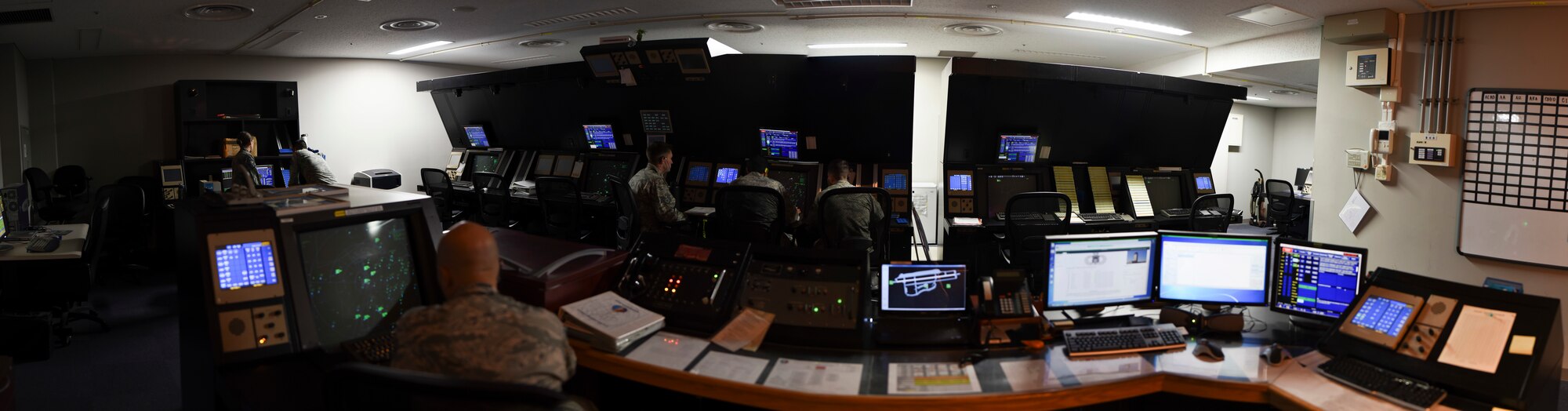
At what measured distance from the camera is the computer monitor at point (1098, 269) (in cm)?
280

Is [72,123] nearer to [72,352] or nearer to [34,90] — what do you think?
[34,90]

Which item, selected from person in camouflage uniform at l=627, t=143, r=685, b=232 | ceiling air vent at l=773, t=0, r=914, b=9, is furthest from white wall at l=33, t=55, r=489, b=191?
ceiling air vent at l=773, t=0, r=914, b=9

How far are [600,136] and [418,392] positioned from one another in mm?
6833

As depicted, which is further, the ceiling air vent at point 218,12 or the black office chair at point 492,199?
the black office chair at point 492,199

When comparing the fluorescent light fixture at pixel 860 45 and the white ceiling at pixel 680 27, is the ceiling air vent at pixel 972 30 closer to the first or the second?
the white ceiling at pixel 680 27

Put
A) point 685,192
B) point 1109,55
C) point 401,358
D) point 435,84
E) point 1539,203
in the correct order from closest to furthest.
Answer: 1. point 401,358
2. point 1539,203
3. point 685,192
4. point 1109,55
5. point 435,84

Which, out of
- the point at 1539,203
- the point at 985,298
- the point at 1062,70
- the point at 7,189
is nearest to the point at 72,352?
the point at 7,189

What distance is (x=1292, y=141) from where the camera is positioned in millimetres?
12703

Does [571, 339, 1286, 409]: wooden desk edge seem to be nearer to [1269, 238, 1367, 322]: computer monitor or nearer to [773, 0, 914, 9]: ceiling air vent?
[1269, 238, 1367, 322]: computer monitor

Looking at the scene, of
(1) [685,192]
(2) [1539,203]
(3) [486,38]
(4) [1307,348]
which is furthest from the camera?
(3) [486,38]

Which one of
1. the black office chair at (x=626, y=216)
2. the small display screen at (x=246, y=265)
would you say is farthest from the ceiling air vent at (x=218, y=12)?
the small display screen at (x=246, y=265)

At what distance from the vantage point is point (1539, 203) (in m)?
4.53

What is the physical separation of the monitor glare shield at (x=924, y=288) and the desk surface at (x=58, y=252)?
4940 mm

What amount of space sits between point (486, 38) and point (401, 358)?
256 inches
